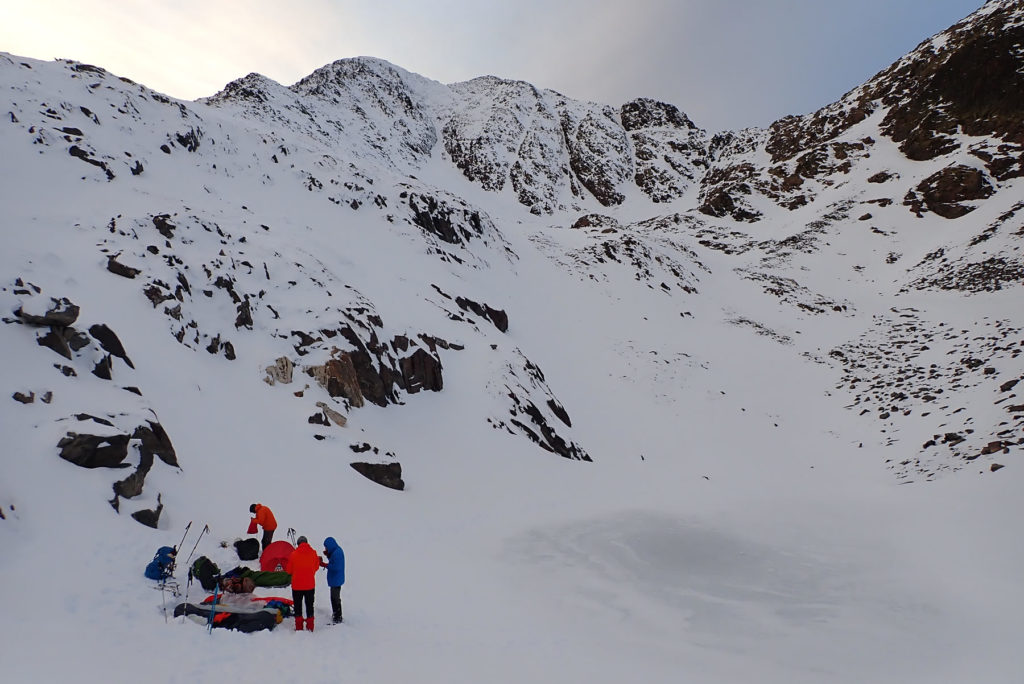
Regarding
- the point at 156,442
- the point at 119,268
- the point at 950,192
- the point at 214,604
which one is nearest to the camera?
the point at 214,604

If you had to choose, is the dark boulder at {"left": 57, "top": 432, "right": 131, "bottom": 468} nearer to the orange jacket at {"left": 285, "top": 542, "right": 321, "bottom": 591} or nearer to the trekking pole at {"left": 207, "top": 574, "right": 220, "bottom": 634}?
the trekking pole at {"left": 207, "top": 574, "right": 220, "bottom": 634}

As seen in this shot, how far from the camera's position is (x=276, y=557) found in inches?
323

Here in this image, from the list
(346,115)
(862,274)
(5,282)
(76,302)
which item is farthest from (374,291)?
(346,115)

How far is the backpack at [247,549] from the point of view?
27.3 ft

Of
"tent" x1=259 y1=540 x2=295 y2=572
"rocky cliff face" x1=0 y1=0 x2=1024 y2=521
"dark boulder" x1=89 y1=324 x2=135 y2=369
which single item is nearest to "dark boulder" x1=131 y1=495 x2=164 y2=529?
"rocky cliff face" x1=0 y1=0 x2=1024 y2=521

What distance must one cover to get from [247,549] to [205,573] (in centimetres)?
122

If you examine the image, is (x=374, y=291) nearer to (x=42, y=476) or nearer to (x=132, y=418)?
(x=132, y=418)

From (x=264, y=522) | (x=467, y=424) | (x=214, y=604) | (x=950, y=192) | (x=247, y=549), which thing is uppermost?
(x=950, y=192)

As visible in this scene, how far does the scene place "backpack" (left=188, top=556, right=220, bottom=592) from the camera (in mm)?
7090

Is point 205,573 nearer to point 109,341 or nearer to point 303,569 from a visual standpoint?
point 303,569

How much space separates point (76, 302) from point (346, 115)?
61145mm

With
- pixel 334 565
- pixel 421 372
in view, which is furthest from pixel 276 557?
pixel 421 372

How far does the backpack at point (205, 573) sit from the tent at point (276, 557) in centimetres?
91

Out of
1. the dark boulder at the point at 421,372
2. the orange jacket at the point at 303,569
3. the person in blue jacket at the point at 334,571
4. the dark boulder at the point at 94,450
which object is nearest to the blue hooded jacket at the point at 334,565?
the person in blue jacket at the point at 334,571
